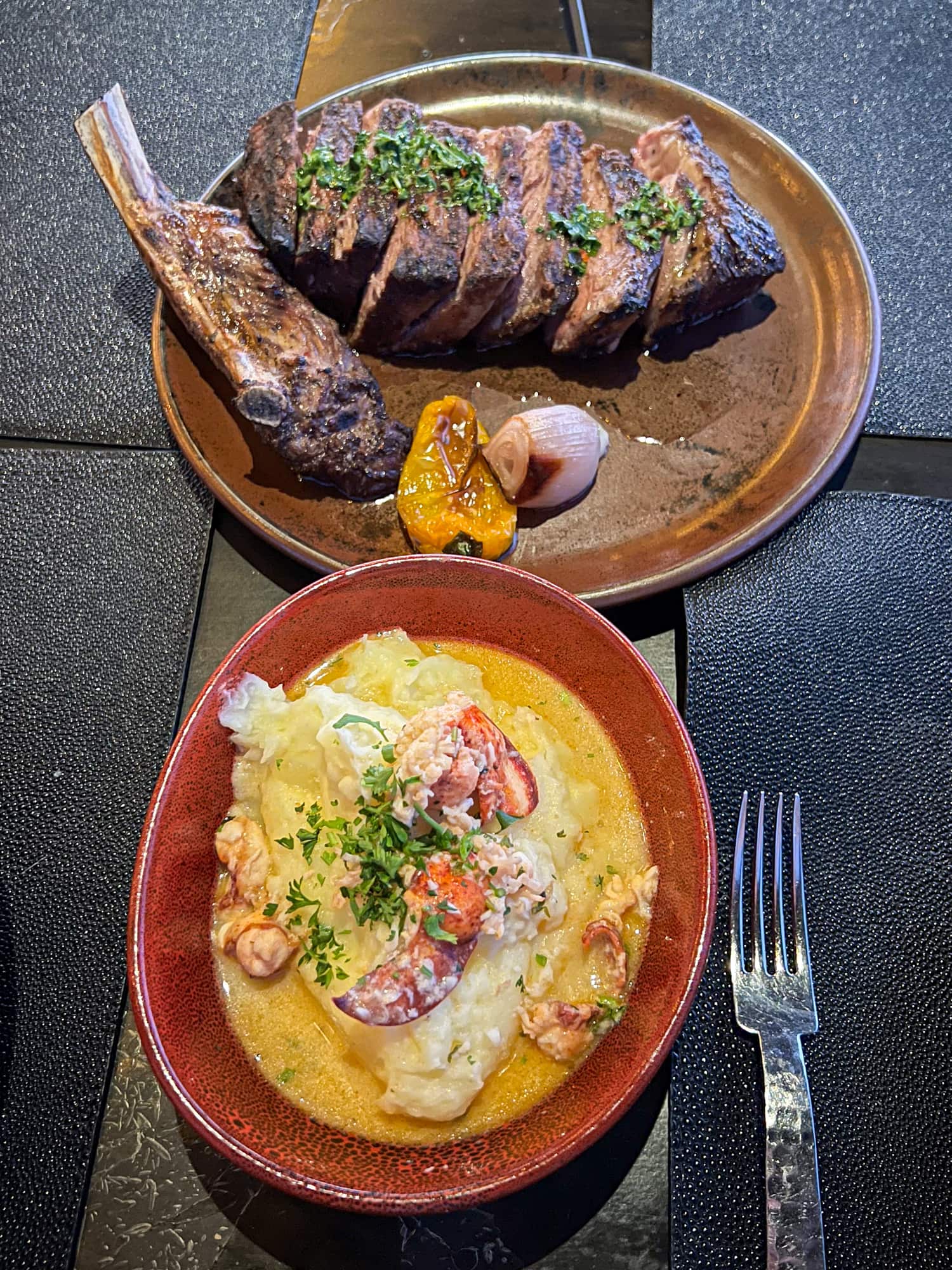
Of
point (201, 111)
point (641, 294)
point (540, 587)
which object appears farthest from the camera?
point (201, 111)

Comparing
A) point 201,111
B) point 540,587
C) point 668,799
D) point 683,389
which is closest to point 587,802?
point 668,799

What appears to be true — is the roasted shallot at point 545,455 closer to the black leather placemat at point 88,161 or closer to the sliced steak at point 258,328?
the sliced steak at point 258,328

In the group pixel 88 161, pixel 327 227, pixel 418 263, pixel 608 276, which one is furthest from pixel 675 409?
pixel 88 161

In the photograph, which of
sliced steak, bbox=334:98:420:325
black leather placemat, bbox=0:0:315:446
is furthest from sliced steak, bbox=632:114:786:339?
black leather placemat, bbox=0:0:315:446

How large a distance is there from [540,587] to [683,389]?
3.39 ft

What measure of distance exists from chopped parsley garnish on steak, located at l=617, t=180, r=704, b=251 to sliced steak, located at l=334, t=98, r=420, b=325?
69 cm

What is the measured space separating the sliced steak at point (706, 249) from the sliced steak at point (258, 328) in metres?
0.90

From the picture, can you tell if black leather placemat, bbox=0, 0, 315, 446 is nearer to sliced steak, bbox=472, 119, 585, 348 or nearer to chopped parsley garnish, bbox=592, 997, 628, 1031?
sliced steak, bbox=472, 119, 585, 348

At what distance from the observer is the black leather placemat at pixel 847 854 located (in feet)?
5.90

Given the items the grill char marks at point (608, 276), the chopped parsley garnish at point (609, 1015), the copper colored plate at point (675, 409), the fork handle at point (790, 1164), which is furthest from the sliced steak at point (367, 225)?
the fork handle at point (790, 1164)

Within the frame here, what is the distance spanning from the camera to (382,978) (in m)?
1.45

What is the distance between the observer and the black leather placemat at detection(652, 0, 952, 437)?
108 inches

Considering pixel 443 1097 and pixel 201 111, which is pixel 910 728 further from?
pixel 201 111

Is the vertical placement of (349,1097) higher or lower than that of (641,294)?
lower
